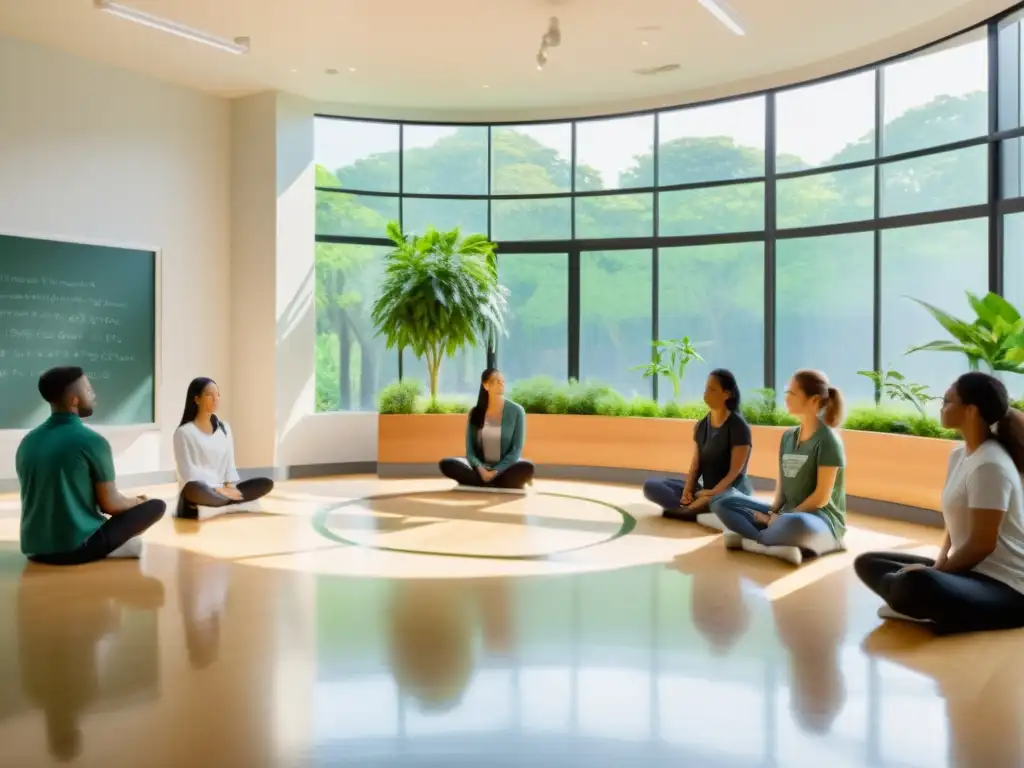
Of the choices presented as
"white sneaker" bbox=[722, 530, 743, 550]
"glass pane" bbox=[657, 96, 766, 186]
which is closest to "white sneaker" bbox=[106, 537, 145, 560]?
"white sneaker" bbox=[722, 530, 743, 550]

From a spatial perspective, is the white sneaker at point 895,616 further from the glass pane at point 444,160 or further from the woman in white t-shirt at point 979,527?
the glass pane at point 444,160

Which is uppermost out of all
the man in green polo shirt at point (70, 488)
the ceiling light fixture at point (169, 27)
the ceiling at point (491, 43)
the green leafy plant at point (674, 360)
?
the ceiling at point (491, 43)

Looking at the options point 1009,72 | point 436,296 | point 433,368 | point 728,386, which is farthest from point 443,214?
point 1009,72

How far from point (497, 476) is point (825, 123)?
4.80 metres

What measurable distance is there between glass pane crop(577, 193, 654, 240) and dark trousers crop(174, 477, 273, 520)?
5057 millimetres

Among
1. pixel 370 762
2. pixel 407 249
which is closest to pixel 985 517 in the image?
pixel 370 762

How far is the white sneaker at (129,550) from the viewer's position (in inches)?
210

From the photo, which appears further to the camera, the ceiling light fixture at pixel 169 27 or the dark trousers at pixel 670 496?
the dark trousers at pixel 670 496

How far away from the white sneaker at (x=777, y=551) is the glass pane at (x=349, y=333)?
557 cm

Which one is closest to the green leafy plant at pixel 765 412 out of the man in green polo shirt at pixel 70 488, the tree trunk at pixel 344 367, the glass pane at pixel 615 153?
the glass pane at pixel 615 153

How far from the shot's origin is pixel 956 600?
371 cm

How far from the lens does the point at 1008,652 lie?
3615mm

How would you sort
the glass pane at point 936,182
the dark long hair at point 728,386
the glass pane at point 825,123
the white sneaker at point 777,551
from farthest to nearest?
the glass pane at point 825,123 < the glass pane at point 936,182 < the dark long hair at point 728,386 < the white sneaker at point 777,551

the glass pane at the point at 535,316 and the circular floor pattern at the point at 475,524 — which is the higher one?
the glass pane at the point at 535,316
